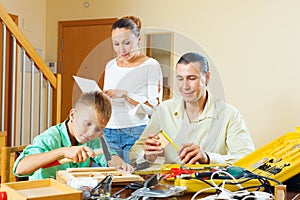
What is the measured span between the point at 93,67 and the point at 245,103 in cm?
285

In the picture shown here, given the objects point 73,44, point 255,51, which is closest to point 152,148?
point 255,51

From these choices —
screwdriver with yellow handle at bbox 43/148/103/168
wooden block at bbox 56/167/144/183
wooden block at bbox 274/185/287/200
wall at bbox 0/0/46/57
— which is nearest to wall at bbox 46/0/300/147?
wall at bbox 0/0/46/57

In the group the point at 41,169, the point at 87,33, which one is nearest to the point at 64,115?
the point at 87,33

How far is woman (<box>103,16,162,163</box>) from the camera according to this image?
1.32 m

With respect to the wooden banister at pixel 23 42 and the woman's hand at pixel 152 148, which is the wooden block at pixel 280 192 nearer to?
the woman's hand at pixel 152 148

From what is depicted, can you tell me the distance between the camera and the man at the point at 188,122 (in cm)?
135

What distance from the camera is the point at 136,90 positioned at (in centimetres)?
133

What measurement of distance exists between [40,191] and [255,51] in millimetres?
3348

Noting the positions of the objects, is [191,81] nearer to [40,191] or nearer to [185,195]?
[185,195]

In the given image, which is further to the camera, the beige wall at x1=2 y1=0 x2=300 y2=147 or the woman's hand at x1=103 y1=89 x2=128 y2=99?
the beige wall at x1=2 y1=0 x2=300 y2=147

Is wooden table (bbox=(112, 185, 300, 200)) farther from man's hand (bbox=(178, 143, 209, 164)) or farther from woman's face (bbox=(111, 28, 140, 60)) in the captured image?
woman's face (bbox=(111, 28, 140, 60))

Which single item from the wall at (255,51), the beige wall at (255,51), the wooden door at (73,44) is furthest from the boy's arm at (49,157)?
the wooden door at (73,44)

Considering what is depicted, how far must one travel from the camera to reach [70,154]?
4.56 ft

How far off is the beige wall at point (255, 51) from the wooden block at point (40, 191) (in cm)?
314
